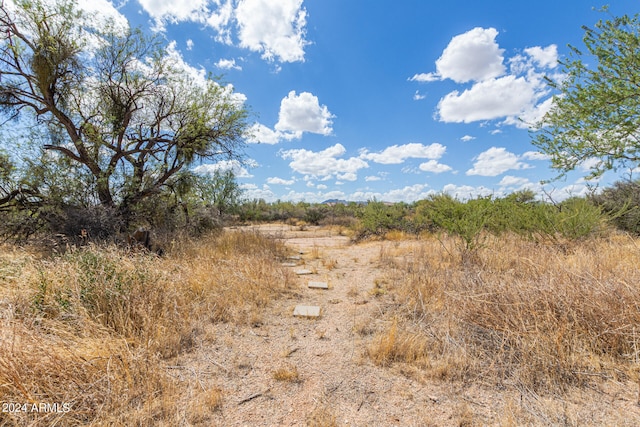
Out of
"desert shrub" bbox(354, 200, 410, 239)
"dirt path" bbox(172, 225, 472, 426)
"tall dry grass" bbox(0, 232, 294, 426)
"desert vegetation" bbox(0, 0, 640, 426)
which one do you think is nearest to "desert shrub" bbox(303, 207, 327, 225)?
"desert shrub" bbox(354, 200, 410, 239)

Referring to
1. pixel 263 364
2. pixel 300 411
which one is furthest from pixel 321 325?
pixel 300 411

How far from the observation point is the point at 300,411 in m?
1.86

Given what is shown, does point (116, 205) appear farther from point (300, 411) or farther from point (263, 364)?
point (300, 411)

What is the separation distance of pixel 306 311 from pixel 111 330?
2254 millimetres

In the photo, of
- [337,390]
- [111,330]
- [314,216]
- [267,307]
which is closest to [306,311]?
[267,307]

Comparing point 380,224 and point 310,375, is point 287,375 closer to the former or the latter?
point 310,375

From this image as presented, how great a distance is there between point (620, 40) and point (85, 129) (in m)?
11.2

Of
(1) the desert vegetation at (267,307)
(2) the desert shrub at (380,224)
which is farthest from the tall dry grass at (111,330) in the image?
(2) the desert shrub at (380,224)

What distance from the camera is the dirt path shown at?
5.97 feet

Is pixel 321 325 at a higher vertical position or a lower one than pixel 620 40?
lower

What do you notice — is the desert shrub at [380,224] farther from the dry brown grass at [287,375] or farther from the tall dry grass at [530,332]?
the dry brown grass at [287,375]

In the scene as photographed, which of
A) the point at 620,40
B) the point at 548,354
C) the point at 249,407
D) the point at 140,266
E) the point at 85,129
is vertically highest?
the point at 620,40

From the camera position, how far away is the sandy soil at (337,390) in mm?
1764

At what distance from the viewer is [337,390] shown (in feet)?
6.84
